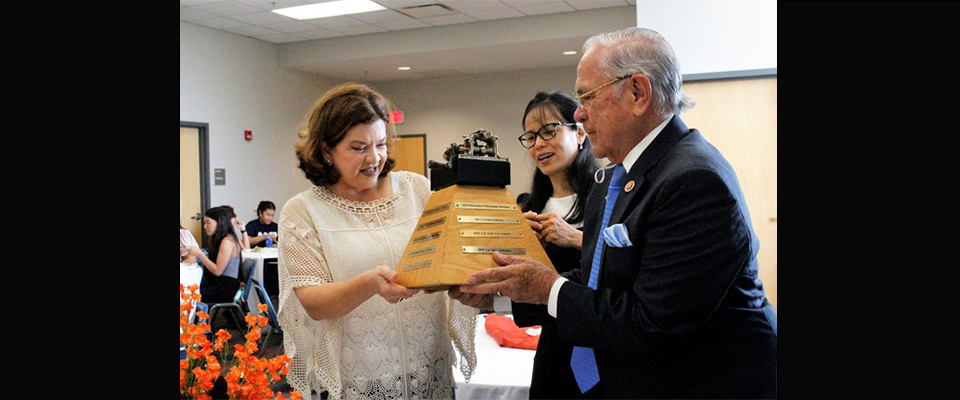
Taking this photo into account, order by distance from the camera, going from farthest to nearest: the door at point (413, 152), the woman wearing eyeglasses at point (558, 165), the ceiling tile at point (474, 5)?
the door at point (413, 152) < the ceiling tile at point (474, 5) < the woman wearing eyeglasses at point (558, 165)

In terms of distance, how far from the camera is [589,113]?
1.48m

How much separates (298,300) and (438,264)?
1.38 feet

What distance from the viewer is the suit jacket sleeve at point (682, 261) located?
1.27 m

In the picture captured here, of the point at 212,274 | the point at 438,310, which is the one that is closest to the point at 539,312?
the point at 438,310

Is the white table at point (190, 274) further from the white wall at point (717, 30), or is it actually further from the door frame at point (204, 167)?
the door frame at point (204, 167)

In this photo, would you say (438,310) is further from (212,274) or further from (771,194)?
(212,274)

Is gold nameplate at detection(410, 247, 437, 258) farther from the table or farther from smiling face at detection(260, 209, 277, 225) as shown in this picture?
smiling face at detection(260, 209, 277, 225)

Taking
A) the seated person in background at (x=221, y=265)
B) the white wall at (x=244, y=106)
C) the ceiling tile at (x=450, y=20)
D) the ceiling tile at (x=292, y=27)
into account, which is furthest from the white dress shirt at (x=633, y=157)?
the ceiling tile at (x=292, y=27)

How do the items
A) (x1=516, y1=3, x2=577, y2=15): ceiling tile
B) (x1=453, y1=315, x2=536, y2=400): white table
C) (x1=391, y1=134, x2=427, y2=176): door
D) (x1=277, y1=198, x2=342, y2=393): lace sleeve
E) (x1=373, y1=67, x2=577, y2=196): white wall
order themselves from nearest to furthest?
(x1=277, y1=198, x2=342, y2=393): lace sleeve
(x1=453, y1=315, x2=536, y2=400): white table
(x1=516, y1=3, x2=577, y2=15): ceiling tile
(x1=373, y1=67, x2=577, y2=196): white wall
(x1=391, y1=134, x2=427, y2=176): door

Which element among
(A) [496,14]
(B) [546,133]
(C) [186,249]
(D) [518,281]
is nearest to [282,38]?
(A) [496,14]

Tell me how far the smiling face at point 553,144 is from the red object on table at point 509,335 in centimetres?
69

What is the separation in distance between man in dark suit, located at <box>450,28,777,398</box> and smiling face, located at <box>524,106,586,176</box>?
710mm

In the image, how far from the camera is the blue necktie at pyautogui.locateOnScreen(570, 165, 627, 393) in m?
1.47

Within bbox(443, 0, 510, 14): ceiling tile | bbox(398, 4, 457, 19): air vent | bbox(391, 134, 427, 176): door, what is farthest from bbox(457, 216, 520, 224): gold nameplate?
bbox(391, 134, 427, 176): door
